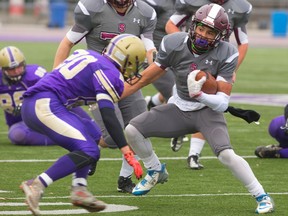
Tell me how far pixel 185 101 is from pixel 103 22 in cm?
129

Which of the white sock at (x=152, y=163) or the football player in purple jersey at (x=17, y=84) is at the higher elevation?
the white sock at (x=152, y=163)

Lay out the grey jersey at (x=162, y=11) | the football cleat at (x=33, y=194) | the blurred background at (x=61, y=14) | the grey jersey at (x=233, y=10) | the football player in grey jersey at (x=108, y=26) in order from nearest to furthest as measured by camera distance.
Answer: the football cleat at (x=33, y=194), the football player in grey jersey at (x=108, y=26), the grey jersey at (x=233, y=10), the grey jersey at (x=162, y=11), the blurred background at (x=61, y=14)

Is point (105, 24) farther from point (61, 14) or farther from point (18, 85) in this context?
point (61, 14)

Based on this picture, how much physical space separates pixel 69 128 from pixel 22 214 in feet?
2.48

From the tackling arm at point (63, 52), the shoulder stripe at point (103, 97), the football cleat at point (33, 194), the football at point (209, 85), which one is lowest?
the football cleat at point (33, 194)

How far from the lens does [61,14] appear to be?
157 feet

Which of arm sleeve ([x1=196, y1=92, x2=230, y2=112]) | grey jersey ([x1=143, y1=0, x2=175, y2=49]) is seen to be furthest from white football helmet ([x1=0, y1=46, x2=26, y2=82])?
arm sleeve ([x1=196, y1=92, x2=230, y2=112])

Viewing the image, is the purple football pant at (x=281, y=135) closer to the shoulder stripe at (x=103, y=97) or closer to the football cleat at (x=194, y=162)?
the football cleat at (x=194, y=162)

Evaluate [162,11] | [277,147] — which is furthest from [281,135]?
[162,11]

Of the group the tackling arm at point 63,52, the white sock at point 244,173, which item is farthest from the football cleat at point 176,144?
the white sock at point 244,173

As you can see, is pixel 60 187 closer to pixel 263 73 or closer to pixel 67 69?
pixel 67 69

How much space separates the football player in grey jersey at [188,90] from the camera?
827 cm

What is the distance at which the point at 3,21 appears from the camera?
53000 millimetres

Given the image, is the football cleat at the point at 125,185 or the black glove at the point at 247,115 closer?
the black glove at the point at 247,115
